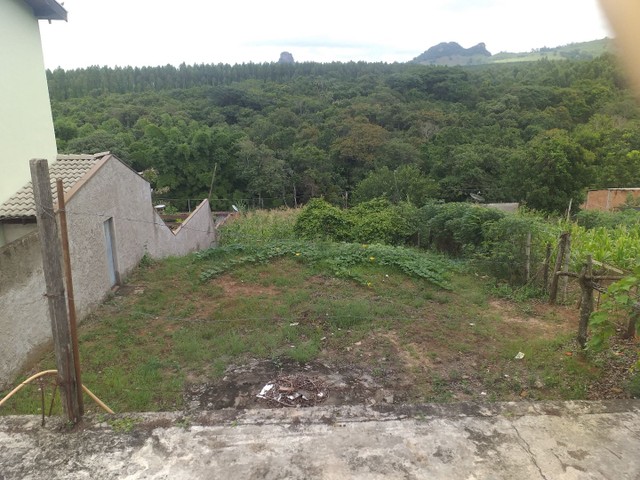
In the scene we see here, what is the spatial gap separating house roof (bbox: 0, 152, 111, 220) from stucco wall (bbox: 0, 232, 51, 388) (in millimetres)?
1813

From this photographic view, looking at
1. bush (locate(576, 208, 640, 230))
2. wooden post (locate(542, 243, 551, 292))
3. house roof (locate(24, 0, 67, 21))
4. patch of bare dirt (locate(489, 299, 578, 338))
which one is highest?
house roof (locate(24, 0, 67, 21))

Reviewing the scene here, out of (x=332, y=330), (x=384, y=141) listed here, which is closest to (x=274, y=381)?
(x=332, y=330)

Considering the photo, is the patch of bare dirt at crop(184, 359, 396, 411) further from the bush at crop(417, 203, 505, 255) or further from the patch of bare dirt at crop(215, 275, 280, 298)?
the bush at crop(417, 203, 505, 255)

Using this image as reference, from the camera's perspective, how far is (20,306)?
5371 millimetres

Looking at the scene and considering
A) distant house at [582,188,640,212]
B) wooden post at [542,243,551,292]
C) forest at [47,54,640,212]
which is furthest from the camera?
forest at [47,54,640,212]

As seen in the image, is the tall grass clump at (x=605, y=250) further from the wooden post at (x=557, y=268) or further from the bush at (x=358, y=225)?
the bush at (x=358, y=225)

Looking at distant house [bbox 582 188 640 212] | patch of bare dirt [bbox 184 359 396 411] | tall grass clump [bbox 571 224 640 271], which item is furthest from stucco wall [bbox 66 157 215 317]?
distant house [bbox 582 188 640 212]

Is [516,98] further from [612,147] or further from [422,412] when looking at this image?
[422,412]

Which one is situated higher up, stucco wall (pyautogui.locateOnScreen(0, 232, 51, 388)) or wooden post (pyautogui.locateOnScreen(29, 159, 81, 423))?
wooden post (pyautogui.locateOnScreen(29, 159, 81, 423))

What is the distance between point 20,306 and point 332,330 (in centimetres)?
391

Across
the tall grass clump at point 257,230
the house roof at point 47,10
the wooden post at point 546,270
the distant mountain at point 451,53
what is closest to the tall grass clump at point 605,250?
the wooden post at point 546,270

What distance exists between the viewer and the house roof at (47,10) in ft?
28.2

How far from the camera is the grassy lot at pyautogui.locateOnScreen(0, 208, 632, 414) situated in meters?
4.93

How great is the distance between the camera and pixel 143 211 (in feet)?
32.2
